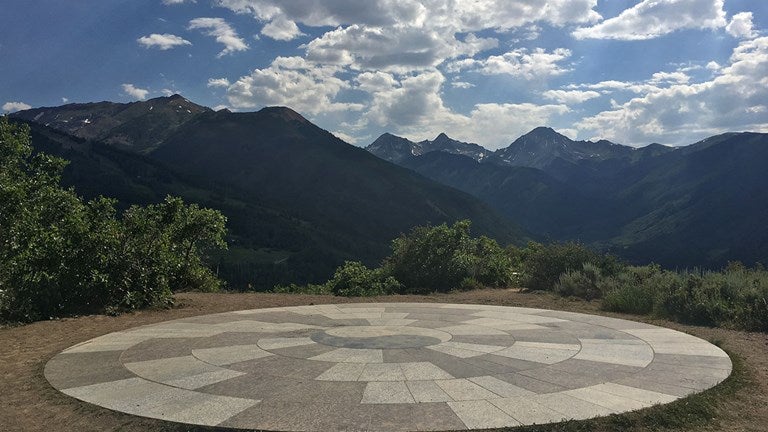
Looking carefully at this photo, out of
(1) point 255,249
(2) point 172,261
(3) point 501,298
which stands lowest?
(1) point 255,249

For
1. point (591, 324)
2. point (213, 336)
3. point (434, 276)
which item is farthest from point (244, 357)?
point (434, 276)

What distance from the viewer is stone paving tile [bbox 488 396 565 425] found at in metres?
4.94

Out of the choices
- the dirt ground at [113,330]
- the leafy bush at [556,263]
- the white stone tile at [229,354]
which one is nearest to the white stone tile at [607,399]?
the dirt ground at [113,330]

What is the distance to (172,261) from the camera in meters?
13.4

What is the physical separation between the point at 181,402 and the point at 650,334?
26.4 ft

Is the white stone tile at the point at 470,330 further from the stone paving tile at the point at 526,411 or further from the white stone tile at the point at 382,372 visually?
the stone paving tile at the point at 526,411

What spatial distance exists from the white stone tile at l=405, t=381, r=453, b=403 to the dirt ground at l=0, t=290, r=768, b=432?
8.00 ft

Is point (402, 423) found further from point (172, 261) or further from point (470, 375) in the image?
point (172, 261)

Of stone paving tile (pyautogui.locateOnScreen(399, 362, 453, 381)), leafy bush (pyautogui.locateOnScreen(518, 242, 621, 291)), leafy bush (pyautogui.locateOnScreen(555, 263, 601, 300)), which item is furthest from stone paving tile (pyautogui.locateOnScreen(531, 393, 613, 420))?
leafy bush (pyautogui.locateOnScreen(518, 242, 621, 291))

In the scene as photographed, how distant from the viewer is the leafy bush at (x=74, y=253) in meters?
11.0

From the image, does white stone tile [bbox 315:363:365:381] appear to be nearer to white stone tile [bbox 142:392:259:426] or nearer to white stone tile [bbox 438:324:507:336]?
white stone tile [bbox 142:392:259:426]

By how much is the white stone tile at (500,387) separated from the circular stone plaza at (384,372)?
0.07ft

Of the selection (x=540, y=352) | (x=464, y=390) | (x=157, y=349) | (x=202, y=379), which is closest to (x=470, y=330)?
(x=540, y=352)

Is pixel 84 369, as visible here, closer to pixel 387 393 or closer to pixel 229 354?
pixel 229 354
